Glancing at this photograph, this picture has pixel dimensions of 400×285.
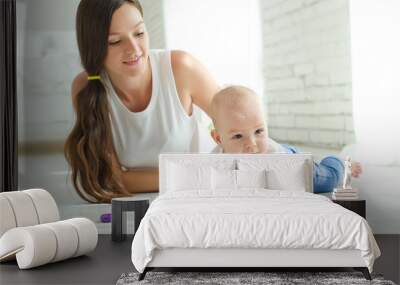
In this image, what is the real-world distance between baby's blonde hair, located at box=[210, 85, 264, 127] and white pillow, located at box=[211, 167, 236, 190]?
3.13ft

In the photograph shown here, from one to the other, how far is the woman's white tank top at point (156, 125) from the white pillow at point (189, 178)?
0.73 m

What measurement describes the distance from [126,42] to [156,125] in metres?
0.93

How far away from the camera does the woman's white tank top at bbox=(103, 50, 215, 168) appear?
7.67 metres

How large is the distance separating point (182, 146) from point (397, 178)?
2.30 metres

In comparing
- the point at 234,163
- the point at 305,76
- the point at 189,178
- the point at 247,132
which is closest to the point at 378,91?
the point at 305,76

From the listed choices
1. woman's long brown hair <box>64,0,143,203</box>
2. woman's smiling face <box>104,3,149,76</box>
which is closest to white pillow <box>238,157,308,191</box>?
woman's long brown hair <box>64,0,143,203</box>

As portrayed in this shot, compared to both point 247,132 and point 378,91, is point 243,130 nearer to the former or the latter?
point 247,132

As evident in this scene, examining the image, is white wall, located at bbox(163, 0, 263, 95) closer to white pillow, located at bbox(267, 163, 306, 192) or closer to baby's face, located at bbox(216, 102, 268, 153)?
baby's face, located at bbox(216, 102, 268, 153)

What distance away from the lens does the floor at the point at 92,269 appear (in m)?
5.30

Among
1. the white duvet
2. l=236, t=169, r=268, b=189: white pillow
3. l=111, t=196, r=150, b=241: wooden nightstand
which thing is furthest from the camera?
l=111, t=196, r=150, b=241: wooden nightstand

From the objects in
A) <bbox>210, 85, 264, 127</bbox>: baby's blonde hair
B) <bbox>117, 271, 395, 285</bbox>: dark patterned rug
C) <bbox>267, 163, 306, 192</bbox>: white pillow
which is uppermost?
<bbox>210, 85, 264, 127</bbox>: baby's blonde hair

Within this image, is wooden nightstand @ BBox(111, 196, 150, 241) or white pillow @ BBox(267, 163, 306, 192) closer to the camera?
white pillow @ BBox(267, 163, 306, 192)

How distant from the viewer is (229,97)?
25.1 ft

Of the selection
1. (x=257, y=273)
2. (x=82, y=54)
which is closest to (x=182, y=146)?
(x=82, y=54)
